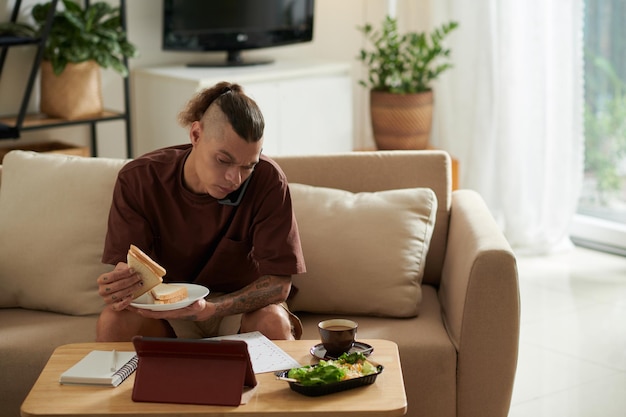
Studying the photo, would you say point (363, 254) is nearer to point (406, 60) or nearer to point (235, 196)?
point (235, 196)

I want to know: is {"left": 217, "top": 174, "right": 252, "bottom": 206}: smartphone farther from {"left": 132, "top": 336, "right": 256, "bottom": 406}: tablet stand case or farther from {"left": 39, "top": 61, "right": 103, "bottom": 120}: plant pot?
{"left": 39, "top": 61, "right": 103, "bottom": 120}: plant pot

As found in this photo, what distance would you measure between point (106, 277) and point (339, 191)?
93 cm

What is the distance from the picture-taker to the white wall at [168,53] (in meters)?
4.32

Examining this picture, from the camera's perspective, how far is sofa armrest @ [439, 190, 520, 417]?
248 centimetres

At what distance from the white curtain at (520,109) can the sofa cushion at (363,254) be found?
2.10m

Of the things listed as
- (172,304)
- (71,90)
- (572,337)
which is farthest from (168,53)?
(172,304)

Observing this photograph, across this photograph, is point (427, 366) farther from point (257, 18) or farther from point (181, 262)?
point (257, 18)

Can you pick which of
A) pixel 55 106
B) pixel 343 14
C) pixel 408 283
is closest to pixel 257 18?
pixel 343 14

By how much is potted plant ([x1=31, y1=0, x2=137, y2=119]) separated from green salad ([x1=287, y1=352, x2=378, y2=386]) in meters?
2.43

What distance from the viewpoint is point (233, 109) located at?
2.25 metres

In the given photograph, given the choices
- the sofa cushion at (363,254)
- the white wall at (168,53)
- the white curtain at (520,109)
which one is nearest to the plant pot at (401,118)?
the white curtain at (520,109)

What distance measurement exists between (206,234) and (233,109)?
373 millimetres

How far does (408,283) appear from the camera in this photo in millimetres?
2723

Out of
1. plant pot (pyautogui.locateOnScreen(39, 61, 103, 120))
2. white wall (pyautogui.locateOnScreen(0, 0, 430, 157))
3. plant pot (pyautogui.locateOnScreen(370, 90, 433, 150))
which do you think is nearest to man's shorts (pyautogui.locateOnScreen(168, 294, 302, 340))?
plant pot (pyautogui.locateOnScreen(39, 61, 103, 120))
